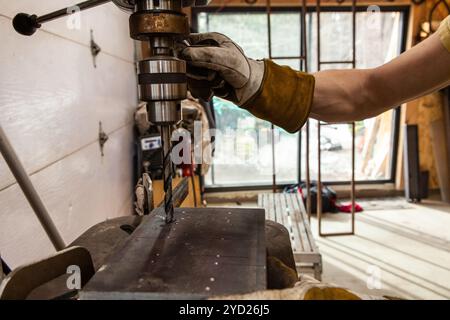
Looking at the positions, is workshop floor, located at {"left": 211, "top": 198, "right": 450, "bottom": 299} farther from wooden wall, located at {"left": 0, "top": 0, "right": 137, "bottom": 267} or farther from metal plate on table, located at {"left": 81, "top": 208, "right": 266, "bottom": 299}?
metal plate on table, located at {"left": 81, "top": 208, "right": 266, "bottom": 299}

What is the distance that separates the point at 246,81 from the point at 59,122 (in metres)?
0.81

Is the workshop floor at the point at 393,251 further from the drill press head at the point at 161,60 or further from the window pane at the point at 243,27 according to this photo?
the drill press head at the point at 161,60

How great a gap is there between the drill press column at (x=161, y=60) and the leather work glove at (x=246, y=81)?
0.28 feet

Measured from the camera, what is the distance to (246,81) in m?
0.79

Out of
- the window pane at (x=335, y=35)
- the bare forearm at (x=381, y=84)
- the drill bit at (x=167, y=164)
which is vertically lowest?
the drill bit at (x=167, y=164)

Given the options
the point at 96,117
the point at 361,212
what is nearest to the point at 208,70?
the point at 96,117

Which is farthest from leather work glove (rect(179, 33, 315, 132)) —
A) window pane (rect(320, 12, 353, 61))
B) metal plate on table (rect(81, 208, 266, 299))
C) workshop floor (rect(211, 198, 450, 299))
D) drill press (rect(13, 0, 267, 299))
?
window pane (rect(320, 12, 353, 61))

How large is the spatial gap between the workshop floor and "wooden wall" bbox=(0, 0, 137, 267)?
1407 millimetres

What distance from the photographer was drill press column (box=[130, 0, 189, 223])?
584mm

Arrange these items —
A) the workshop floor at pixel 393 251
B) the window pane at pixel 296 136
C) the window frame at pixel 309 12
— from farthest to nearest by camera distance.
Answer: the window pane at pixel 296 136 < the window frame at pixel 309 12 < the workshop floor at pixel 393 251

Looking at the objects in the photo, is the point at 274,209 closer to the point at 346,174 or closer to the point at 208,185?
the point at 208,185

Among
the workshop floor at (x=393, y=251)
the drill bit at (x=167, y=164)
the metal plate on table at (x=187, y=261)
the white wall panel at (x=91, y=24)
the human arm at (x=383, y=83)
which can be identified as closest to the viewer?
the metal plate on table at (x=187, y=261)

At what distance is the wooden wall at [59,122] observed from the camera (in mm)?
997

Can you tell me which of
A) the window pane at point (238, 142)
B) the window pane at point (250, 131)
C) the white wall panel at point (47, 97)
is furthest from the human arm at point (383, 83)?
the window pane at point (238, 142)
